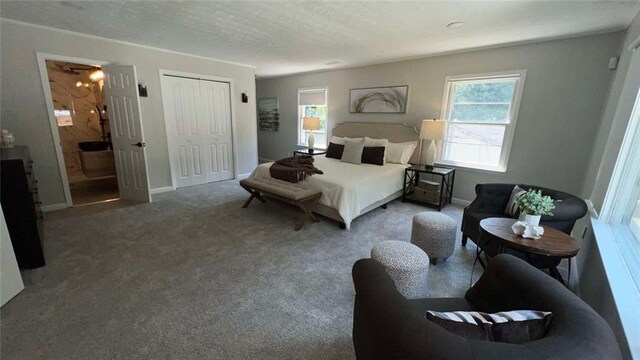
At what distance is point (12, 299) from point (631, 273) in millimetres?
4102

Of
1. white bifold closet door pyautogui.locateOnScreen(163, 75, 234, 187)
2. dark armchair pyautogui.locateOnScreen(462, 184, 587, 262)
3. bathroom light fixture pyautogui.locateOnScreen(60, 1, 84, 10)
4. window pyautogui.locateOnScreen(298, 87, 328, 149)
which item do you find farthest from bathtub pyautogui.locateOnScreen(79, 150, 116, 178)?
dark armchair pyautogui.locateOnScreen(462, 184, 587, 262)

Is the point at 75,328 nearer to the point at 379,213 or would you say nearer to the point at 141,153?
the point at 141,153

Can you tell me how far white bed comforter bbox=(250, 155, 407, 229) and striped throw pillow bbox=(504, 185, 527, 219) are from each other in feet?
4.90

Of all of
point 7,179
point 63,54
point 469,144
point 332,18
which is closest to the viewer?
point 7,179

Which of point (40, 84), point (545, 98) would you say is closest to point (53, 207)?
point (40, 84)

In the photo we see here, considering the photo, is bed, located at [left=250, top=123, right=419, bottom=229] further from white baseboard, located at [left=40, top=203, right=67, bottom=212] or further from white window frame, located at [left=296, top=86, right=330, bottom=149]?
white baseboard, located at [left=40, top=203, right=67, bottom=212]

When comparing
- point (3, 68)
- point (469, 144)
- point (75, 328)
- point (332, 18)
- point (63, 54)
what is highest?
point (332, 18)

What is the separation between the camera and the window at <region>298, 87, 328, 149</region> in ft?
19.7

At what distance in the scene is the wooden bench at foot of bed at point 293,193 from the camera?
313 centimetres

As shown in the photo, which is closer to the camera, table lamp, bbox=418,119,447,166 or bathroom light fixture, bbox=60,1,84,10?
bathroom light fixture, bbox=60,1,84,10

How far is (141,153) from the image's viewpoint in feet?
12.9

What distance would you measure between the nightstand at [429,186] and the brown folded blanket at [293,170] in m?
1.62

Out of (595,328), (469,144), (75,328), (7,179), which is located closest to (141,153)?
(7,179)

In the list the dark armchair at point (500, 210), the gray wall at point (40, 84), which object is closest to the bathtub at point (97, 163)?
the gray wall at point (40, 84)
